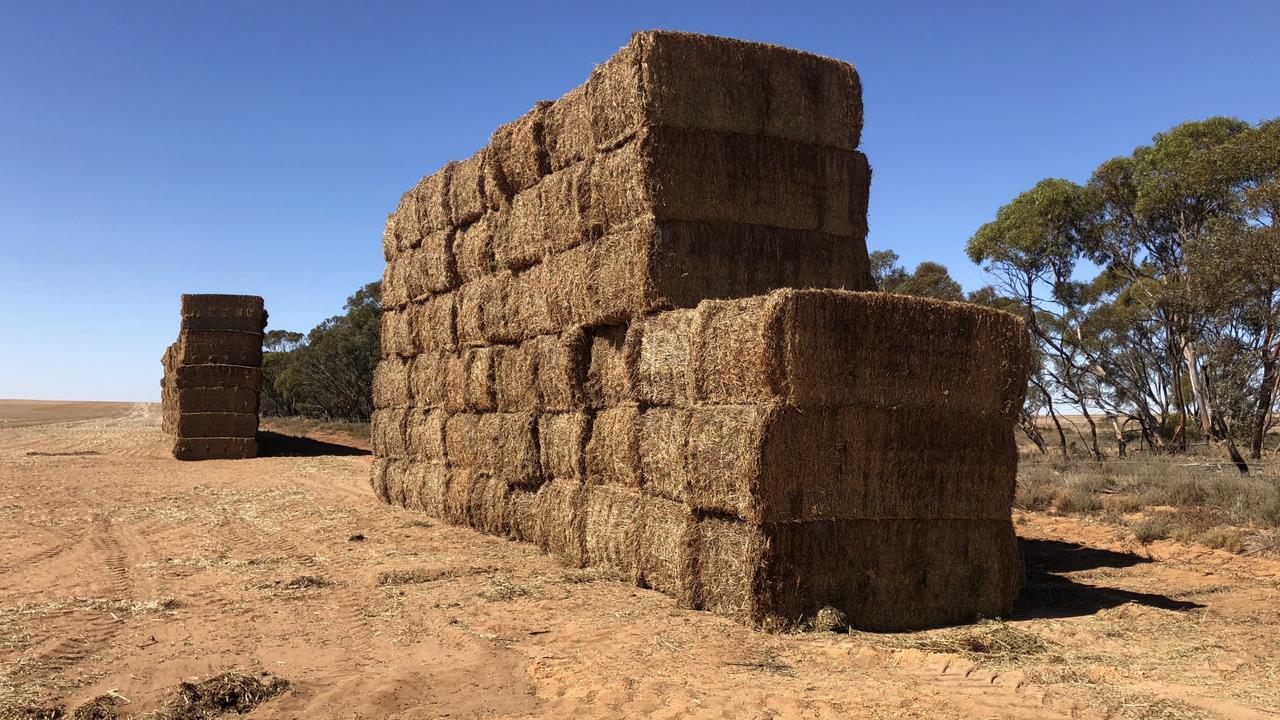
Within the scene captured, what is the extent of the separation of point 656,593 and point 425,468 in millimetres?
7763

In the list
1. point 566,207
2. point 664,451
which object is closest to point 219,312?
point 566,207

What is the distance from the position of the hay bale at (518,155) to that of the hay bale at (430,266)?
177 centimetres

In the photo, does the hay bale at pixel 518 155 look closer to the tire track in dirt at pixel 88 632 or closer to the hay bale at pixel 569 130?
the hay bale at pixel 569 130

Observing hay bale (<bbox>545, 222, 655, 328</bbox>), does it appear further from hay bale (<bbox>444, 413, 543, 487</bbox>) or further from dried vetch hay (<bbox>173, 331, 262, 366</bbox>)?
dried vetch hay (<bbox>173, 331, 262, 366</bbox>)

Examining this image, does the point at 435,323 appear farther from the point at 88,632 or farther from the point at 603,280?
the point at 88,632

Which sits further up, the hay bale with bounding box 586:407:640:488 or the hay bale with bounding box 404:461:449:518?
the hay bale with bounding box 586:407:640:488

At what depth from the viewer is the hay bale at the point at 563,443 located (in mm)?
11023

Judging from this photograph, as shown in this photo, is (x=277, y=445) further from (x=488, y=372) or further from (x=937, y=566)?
(x=937, y=566)

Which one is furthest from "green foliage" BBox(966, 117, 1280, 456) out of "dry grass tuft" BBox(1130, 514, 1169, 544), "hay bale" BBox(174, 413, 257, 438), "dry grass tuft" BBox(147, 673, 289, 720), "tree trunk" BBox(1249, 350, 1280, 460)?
"hay bale" BBox(174, 413, 257, 438)

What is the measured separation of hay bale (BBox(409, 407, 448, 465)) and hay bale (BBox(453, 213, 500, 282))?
241cm

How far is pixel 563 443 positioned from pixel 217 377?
19226 millimetres

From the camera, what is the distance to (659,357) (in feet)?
31.2

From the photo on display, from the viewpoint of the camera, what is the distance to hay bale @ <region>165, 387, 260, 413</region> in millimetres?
26859

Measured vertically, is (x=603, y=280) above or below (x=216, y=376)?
above
